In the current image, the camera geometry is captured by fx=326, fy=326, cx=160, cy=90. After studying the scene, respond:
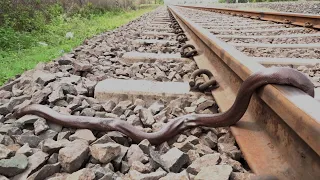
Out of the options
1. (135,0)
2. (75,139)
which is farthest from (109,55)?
(135,0)

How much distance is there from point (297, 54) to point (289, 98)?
2.39 m

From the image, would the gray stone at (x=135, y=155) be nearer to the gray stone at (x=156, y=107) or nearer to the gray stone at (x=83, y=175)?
the gray stone at (x=83, y=175)

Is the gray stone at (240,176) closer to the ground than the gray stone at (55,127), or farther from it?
farther from it

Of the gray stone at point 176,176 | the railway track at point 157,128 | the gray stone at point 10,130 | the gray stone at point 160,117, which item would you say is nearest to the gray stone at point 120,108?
the railway track at point 157,128

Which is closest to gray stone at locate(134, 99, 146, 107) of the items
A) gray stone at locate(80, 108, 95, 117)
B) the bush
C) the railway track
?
the railway track

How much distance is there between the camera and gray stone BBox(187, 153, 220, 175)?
1.38m

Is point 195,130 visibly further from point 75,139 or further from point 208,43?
point 208,43

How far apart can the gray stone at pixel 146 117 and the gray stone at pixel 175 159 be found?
1.33 feet

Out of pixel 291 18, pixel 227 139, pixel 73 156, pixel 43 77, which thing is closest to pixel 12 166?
pixel 73 156

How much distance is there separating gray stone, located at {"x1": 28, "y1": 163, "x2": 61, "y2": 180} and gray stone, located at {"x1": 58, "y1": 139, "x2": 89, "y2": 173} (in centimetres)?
4

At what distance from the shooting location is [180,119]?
1.74 metres

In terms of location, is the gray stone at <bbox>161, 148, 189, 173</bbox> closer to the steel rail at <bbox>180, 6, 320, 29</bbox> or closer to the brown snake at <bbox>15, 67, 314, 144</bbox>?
the brown snake at <bbox>15, 67, 314, 144</bbox>

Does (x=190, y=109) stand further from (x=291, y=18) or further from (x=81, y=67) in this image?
(x=291, y=18)

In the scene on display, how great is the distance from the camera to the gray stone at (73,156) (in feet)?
4.64
